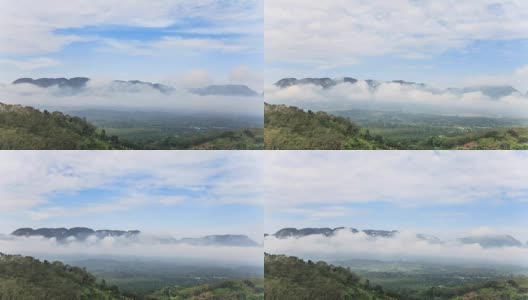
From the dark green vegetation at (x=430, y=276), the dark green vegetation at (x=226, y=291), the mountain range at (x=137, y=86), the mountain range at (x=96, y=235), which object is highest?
the mountain range at (x=137, y=86)

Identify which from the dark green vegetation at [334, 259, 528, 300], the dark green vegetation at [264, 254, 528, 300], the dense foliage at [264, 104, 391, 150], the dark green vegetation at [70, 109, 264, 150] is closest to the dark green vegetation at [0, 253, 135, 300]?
the dark green vegetation at [70, 109, 264, 150]

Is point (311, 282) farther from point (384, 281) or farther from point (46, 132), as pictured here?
point (46, 132)

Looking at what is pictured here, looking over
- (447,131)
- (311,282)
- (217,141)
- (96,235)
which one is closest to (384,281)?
(311,282)

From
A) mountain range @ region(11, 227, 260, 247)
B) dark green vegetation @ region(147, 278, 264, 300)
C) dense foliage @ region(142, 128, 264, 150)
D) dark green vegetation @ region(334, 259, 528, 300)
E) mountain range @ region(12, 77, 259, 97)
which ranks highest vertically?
mountain range @ region(12, 77, 259, 97)

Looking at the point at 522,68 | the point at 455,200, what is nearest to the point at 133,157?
the point at 455,200

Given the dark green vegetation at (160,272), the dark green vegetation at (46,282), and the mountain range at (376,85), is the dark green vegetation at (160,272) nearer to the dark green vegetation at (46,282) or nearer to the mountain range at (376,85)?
the dark green vegetation at (46,282)

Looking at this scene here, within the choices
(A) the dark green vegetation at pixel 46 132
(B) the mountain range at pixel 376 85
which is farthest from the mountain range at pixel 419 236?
(A) the dark green vegetation at pixel 46 132

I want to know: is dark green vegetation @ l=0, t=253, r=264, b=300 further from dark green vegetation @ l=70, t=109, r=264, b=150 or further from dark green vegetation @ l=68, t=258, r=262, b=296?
dark green vegetation @ l=70, t=109, r=264, b=150
